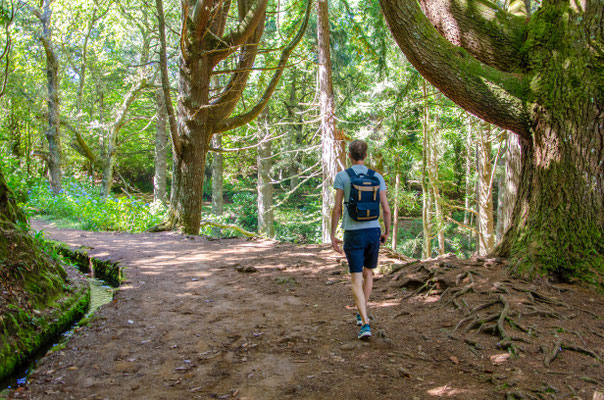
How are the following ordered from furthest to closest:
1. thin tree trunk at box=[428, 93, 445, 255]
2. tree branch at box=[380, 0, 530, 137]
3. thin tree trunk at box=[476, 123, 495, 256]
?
thin tree trunk at box=[428, 93, 445, 255]
thin tree trunk at box=[476, 123, 495, 256]
tree branch at box=[380, 0, 530, 137]

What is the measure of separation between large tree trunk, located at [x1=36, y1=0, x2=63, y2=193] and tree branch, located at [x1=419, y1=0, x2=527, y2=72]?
1690cm

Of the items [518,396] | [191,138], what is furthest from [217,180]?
[518,396]

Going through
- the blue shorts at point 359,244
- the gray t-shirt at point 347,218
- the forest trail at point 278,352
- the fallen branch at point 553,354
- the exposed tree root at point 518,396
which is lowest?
the forest trail at point 278,352

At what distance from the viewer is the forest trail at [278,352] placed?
3.10 metres

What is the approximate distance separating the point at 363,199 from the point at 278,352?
5.30 ft

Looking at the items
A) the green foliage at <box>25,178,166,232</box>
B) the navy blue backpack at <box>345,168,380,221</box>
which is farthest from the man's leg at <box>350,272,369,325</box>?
the green foliage at <box>25,178,166,232</box>

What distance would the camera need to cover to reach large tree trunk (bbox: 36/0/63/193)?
16.7 meters

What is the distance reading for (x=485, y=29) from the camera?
17.7ft

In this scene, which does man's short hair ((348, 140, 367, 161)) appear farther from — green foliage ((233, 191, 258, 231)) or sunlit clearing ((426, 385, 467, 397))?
green foliage ((233, 191, 258, 231))

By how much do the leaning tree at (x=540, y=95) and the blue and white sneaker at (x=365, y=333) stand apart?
220 centimetres

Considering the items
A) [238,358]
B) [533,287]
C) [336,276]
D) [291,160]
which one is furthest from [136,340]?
[291,160]

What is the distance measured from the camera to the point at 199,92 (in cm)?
1052

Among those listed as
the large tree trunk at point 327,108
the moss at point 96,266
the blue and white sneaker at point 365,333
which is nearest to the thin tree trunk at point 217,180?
the large tree trunk at point 327,108

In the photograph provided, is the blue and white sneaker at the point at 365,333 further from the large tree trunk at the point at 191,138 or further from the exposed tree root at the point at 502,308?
the large tree trunk at the point at 191,138
